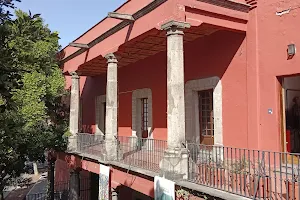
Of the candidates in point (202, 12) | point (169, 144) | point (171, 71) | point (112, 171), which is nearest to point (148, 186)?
point (169, 144)

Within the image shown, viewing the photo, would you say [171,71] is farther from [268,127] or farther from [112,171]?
[112,171]

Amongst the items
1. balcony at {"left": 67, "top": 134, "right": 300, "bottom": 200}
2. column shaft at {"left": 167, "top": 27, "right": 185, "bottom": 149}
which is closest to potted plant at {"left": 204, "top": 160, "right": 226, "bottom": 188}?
balcony at {"left": 67, "top": 134, "right": 300, "bottom": 200}

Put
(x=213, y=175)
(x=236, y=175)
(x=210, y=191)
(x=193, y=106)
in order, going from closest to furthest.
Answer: (x=236, y=175), (x=210, y=191), (x=213, y=175), (x=193, y=106)

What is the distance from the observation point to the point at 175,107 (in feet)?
20.7

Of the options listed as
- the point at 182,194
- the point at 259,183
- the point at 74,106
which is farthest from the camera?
the point at 74,106

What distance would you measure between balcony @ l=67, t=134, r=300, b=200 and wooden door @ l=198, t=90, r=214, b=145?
1199 millimetres

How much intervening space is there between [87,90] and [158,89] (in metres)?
8.15

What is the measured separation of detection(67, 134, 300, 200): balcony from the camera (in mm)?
4629

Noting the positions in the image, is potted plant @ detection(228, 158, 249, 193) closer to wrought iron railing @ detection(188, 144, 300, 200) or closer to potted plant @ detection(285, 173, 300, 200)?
wrought iron railing @ detection(188, 144, 300, 200)

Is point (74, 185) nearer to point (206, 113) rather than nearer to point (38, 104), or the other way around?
point (38, 104)

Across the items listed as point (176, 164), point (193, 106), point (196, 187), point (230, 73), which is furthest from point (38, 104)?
point (196, 187)

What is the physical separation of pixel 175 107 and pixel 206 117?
267cm

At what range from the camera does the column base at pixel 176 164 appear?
5988mm

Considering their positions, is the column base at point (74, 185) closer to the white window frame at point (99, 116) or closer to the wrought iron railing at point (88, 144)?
the wrought iron railing at point (88, 144)
